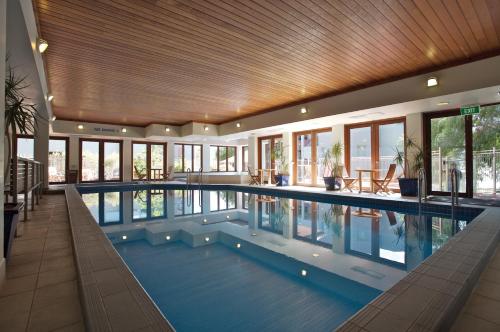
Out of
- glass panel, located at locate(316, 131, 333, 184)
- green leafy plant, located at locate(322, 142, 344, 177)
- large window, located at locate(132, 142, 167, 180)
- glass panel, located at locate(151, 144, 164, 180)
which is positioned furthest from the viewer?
glass panel, located at locate(151, 144, 164, 180)

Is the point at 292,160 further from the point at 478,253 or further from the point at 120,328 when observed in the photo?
the point at 120,328

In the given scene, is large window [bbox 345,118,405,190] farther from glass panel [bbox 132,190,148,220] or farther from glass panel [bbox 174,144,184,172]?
glass panel [bbox 174,144,184,172]

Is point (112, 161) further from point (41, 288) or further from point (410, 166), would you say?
point (41, 288)

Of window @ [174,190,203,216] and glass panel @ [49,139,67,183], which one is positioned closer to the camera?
window @ [174,190,203,216]

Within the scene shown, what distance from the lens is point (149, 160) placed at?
556 inches

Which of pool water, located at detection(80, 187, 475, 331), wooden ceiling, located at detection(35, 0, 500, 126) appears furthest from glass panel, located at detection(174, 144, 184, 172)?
pool water, located at detection(80, 187, 475, 331)

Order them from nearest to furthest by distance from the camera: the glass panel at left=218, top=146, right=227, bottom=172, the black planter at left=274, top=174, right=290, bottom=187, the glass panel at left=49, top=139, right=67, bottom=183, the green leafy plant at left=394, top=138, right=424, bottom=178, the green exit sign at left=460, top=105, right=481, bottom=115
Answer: the green exit sign at left=460, top=105, right=481, bottom=115 < the green leafy plant at left=394, top=138, right=424, bottom=178 < the black planter at left=274, top=174, right=290, bottom=187 < the glass panel at left=49, top=139, right=67, bottom=183 < the glass panel at left=218, top=146, right=227, bottom=172

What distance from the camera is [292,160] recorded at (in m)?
10.7

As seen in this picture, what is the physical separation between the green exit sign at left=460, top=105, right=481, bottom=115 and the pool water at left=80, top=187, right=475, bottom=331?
2454mm

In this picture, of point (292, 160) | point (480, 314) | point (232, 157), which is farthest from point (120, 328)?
point (232, 157)

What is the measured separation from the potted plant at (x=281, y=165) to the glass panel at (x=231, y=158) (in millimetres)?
6184

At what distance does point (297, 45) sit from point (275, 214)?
3322 millimetres

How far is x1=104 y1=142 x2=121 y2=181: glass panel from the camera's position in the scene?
1309 cm

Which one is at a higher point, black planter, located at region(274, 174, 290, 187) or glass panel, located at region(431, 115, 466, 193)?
glass panel, located at region(431, 115, 466, 193)
